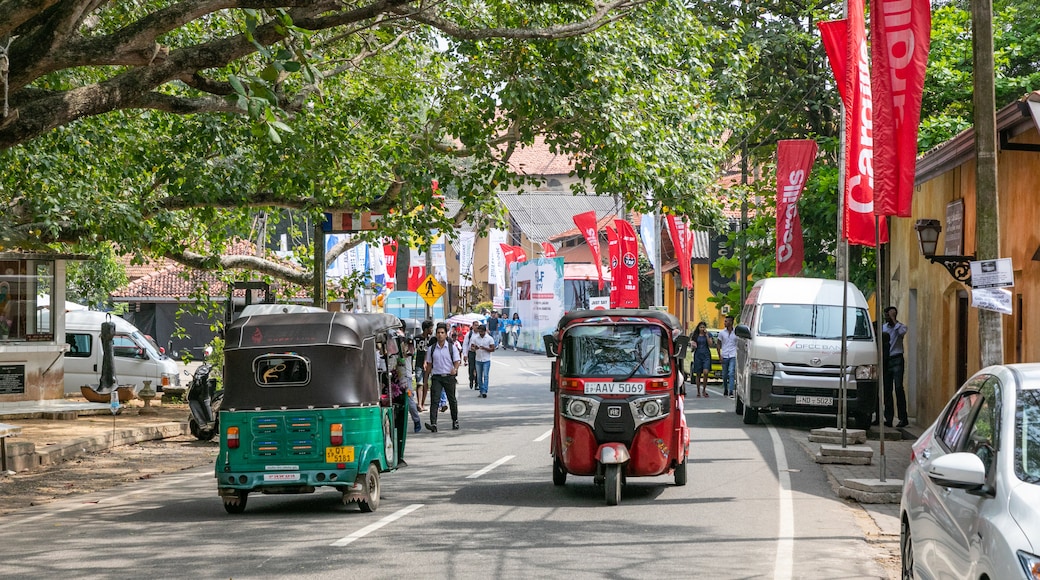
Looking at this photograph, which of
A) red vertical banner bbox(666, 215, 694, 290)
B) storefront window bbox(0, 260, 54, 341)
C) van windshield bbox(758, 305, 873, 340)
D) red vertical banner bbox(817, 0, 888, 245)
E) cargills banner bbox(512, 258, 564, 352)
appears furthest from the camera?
cargills banner bbox(512, 258, 564, 352)

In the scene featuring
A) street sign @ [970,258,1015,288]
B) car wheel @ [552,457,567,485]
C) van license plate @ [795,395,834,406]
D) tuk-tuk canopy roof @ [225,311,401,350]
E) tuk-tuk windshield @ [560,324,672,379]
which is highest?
street sign @ [970,258,1015,288]

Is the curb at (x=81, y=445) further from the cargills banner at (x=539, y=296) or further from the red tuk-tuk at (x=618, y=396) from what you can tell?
the cargills banner at (x=539, y=296)

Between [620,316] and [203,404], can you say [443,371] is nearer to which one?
[203,404]

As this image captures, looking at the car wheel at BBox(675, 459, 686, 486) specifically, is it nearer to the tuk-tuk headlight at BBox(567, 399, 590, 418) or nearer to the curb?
the tuk-tuk headlight at BBox(567, 399, 590, 418)

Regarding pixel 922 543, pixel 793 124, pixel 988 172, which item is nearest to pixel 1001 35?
pixel 793 124

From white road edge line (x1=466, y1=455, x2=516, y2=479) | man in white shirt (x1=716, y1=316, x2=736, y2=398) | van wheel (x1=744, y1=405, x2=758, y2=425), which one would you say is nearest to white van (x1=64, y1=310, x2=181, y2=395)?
man in white shirt (x1=716, y1=316, x2=736, y2=398)

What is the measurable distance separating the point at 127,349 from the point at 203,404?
1162cm

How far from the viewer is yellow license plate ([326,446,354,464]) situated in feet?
40.2

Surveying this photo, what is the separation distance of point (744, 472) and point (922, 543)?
853 cm

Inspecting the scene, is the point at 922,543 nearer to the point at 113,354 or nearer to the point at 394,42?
the point at 394,42

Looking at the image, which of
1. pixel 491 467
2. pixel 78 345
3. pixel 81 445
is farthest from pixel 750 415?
pixel 78 345

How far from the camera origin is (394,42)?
66.3ft

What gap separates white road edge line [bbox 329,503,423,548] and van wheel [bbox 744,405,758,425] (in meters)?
10.7

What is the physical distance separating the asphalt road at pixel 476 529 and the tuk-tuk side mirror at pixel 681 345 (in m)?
1.50
